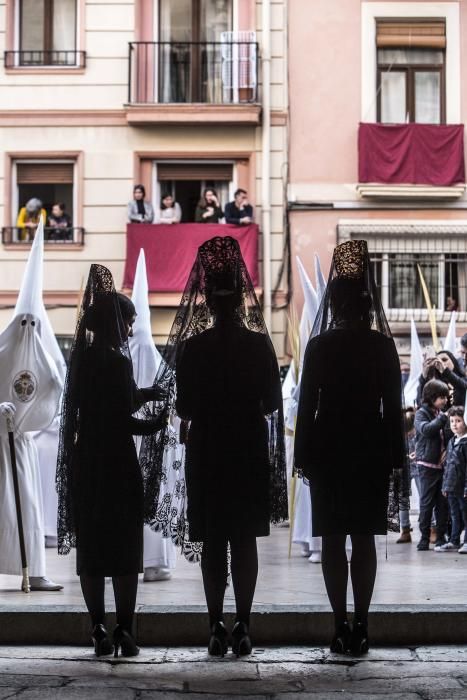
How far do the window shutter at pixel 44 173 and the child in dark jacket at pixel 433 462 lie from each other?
11.7 meters

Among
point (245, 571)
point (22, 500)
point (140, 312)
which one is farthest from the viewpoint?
point (140, 312)

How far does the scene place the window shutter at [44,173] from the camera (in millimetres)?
23188

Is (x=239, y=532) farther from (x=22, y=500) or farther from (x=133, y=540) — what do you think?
(x=22, y=500)

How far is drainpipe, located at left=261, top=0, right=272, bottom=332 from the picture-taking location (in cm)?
2247

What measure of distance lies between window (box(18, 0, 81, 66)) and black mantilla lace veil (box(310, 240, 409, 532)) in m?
17.0

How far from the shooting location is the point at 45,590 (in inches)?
359

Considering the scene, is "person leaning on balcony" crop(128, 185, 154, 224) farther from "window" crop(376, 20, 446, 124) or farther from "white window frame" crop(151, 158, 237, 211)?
"window" crop(376, 20, 446, 124)

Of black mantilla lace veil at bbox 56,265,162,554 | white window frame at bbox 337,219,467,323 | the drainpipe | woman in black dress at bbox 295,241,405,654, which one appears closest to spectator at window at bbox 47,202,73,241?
the drainpipe

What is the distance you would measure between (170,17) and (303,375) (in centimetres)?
1740

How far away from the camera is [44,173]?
23203 millimetres

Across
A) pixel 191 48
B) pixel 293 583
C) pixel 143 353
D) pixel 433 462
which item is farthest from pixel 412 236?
pixel 293 583

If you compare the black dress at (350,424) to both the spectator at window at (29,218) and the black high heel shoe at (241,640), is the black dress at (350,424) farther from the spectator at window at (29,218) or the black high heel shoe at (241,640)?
the spectator at window at (29,218)

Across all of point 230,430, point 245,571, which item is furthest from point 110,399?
point 245,571

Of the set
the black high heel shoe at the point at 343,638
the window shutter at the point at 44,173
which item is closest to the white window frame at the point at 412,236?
the window shutter at the point at 44,173
